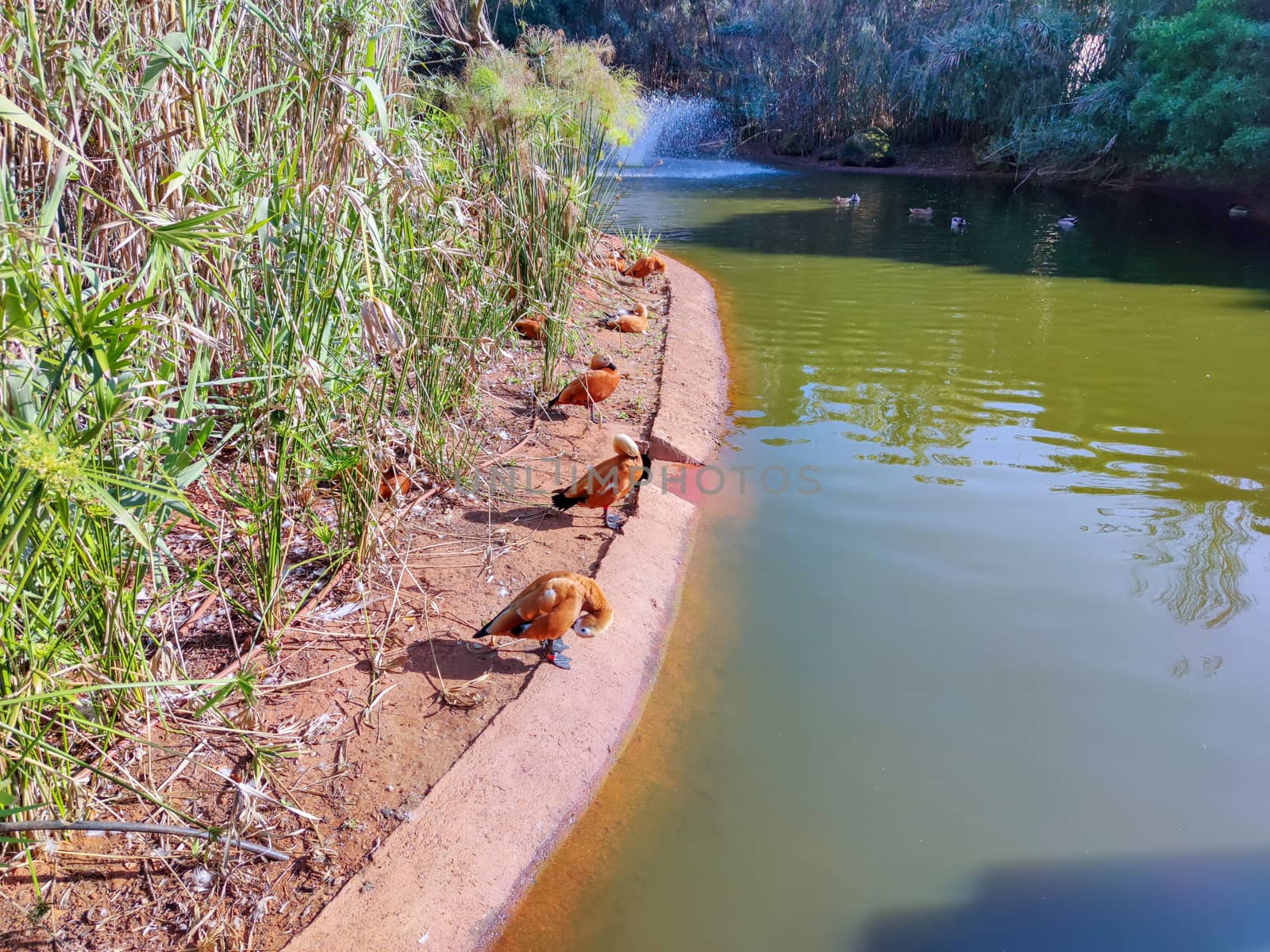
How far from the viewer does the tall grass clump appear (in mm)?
1771

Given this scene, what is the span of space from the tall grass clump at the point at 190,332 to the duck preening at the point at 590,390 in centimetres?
84

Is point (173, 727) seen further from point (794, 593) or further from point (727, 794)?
point (794, 593)

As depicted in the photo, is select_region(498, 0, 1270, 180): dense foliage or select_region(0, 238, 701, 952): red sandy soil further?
select_region(498, 0, 1270, 180): dense foliage

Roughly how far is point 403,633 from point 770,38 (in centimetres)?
2252

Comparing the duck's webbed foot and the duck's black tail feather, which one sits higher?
the duck's black tail feather

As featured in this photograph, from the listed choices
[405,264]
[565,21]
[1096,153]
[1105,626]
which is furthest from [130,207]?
[565,21]

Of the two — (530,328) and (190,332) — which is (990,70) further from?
(190,332)

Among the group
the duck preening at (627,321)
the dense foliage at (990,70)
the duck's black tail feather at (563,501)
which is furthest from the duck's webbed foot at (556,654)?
the dense foliage at (990,70)

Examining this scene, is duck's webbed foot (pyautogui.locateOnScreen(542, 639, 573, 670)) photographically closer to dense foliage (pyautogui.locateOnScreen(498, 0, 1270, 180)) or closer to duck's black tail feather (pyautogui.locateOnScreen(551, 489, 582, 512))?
duck's black tail feather (pyautogui.locateOnScreen(551, 489, 582, 512))

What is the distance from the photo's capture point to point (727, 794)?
8.45 ft

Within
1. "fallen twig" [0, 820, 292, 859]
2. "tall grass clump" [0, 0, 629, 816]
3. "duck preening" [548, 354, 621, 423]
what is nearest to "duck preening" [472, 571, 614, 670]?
"tall grass clump" [0, 0, 629, 816]

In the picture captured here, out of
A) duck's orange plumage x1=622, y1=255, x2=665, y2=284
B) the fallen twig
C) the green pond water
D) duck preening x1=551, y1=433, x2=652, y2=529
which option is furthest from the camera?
duck's orange plumage x1=622, y1=255, x2=665, y2=284

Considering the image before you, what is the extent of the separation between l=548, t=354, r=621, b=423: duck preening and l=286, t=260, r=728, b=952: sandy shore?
1.17m

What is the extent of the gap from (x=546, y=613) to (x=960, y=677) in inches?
56.8
